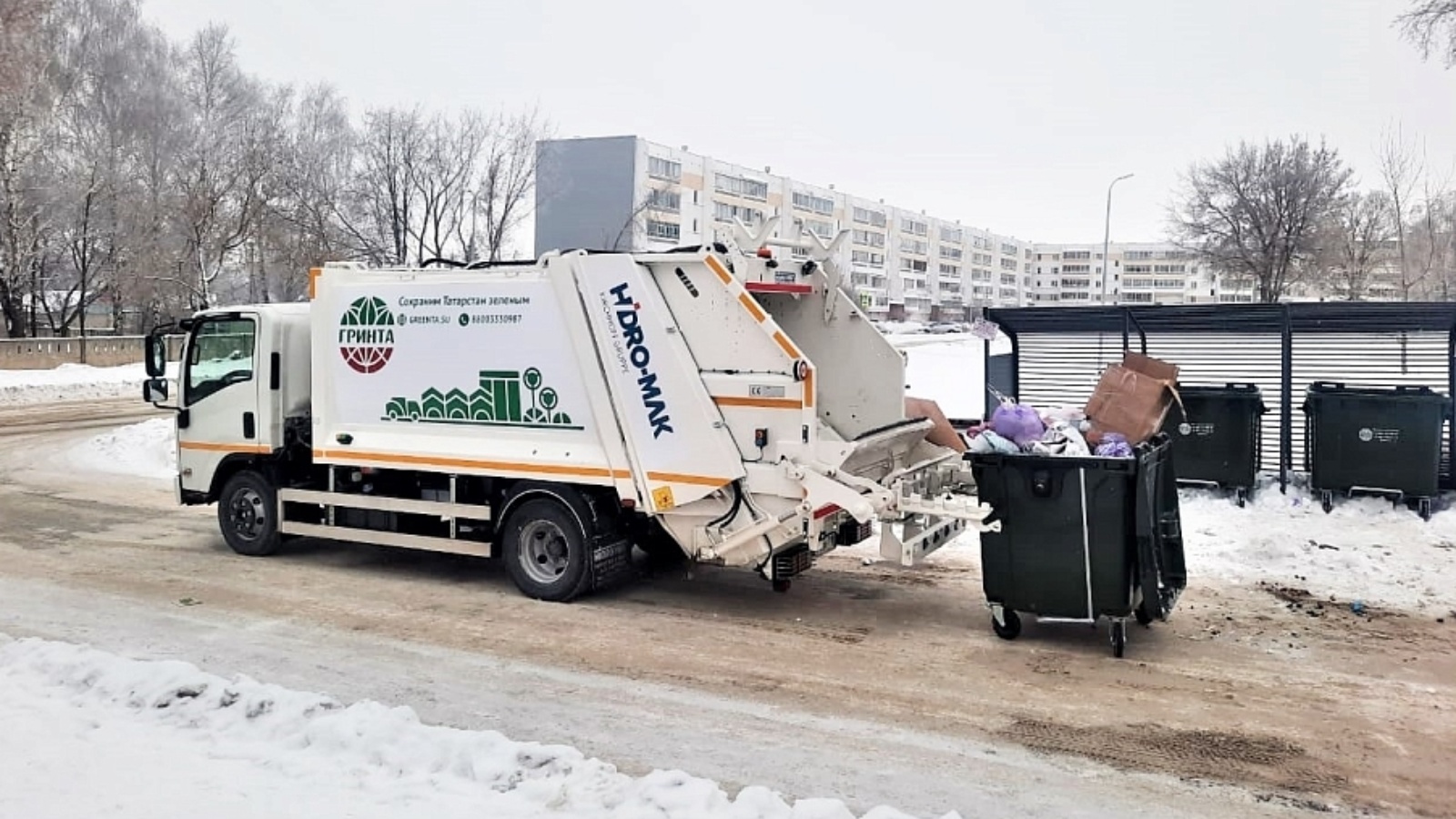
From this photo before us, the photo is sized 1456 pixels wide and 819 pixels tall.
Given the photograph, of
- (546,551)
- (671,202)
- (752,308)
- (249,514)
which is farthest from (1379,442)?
(671,202)

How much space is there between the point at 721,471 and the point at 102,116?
43997mm

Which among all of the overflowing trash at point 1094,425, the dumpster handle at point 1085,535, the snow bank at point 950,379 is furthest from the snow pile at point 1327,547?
the snow bank at point 950,379

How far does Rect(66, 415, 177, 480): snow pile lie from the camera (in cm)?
1554

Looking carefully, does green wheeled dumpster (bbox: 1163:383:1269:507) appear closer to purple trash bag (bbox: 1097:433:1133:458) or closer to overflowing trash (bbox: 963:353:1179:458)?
overflowing trash (bbox: 963:353:1179:458)

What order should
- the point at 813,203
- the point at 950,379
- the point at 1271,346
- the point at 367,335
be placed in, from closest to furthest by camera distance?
the point at 367,335 → the point at 1271,346 → the point at 950,379 → the point at 813,203

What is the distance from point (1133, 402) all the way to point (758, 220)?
39.7 ft

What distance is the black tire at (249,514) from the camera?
966 cm

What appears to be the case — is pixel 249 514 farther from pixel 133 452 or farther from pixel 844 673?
pixel 133 452

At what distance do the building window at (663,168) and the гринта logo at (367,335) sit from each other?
206 feet

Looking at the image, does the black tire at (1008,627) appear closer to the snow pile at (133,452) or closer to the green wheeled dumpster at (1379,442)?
the green wheeled dumpster at (1379,442)

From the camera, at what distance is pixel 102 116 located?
42500 millimetres

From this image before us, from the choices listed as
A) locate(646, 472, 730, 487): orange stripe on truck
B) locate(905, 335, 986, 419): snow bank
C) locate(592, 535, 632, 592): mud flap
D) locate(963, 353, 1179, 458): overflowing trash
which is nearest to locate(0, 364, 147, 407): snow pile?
locate(905, 335, 986, 419): snow bank

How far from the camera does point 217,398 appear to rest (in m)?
9.81

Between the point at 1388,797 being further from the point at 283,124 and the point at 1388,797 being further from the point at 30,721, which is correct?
the point at 283,124
